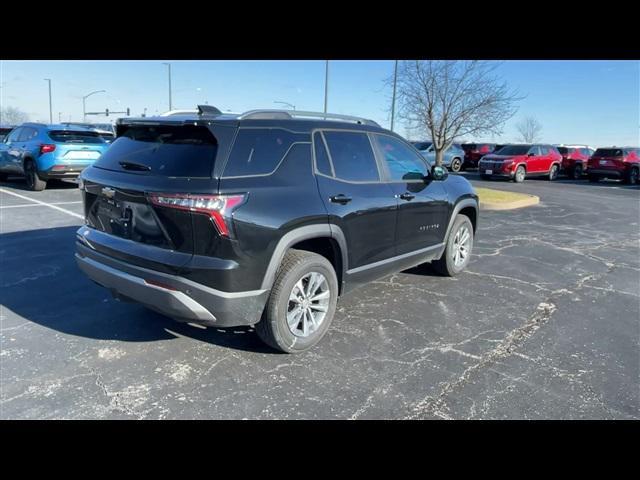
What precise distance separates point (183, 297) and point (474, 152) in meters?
27.5

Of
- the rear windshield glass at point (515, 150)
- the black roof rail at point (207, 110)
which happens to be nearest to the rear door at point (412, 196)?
the black roof rail at point (207, 110)

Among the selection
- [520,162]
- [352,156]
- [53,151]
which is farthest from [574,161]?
[352,156]

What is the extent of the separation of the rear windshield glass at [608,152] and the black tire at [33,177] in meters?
24.2

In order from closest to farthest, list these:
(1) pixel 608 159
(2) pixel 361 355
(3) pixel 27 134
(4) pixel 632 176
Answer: (2) pixel 361 355 < (3) pixel 27 134 < (4) pixel 632 176 < (1) pixel 608 159

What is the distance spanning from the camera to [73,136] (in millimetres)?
11289

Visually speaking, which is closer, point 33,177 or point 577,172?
point 33,177

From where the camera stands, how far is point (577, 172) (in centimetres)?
2553

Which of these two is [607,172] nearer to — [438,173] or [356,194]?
[438,173]

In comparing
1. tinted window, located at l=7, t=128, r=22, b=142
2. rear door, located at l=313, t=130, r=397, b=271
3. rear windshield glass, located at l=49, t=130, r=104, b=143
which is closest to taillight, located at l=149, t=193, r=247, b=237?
rear door, located at l=313, t=130, r=397, b=271

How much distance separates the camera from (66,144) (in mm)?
11016

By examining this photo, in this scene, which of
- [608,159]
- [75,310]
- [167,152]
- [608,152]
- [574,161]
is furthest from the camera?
[574,161]

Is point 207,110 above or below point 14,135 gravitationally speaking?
below

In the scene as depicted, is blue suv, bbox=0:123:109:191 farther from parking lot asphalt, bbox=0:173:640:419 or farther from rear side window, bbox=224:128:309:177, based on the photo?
rear side window, bbox=224:128:309:177

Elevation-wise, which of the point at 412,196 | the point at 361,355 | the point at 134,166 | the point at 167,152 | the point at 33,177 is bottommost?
the point at 361,355
